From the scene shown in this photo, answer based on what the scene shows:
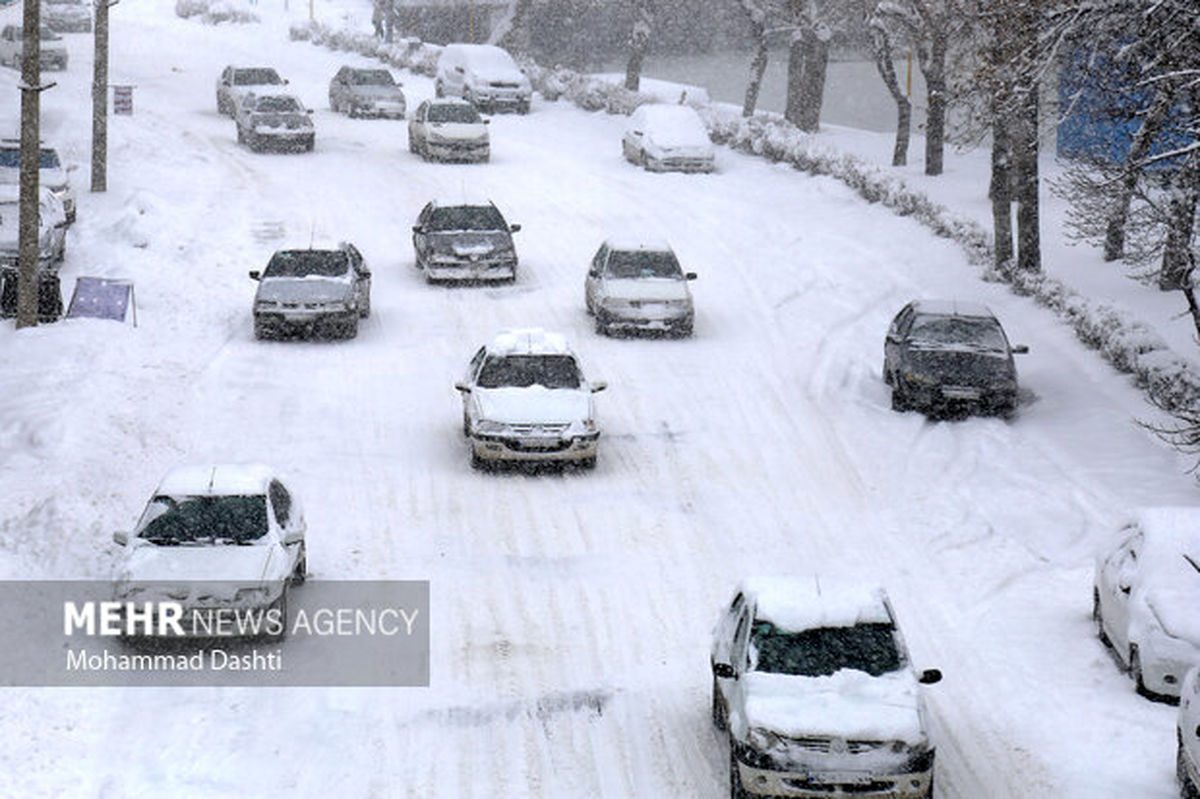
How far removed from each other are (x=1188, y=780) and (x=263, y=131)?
36742 millimetres

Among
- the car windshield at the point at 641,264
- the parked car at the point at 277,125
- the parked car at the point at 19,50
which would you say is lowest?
the car windshield at the point at 641,264

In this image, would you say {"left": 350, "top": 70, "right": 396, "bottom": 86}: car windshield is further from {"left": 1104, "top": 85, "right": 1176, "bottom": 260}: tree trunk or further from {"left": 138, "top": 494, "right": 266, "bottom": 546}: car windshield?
{"left": 138, "top": 494, "right": 266, "bottom": 546}: car windshield

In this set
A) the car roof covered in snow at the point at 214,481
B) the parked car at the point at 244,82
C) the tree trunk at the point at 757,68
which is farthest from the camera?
the tree trunk at the point at 757,68

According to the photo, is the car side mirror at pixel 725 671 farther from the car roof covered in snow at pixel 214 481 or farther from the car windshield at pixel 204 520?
the car roof covered in snow at pixel 214 481

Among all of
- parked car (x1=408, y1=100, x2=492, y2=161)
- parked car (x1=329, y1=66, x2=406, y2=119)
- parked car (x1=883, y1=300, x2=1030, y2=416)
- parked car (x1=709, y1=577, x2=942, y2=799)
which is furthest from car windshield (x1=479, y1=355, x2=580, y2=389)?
parked car (x1=329, y1=66, x2=406, y2=119)

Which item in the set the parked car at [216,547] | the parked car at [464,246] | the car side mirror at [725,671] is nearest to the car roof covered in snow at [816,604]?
the car side mirror at [725,671]

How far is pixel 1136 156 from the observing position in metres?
25.8

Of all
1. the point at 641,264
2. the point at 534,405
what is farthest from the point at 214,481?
the point at 641,264

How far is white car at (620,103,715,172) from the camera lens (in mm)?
46344

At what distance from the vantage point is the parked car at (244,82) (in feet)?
171

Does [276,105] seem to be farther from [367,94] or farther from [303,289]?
[303,289]

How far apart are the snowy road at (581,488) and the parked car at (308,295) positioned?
0.43 meters

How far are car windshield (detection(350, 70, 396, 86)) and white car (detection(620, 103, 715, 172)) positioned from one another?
34.3 feet

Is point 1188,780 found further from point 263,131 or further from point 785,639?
point 263,131
